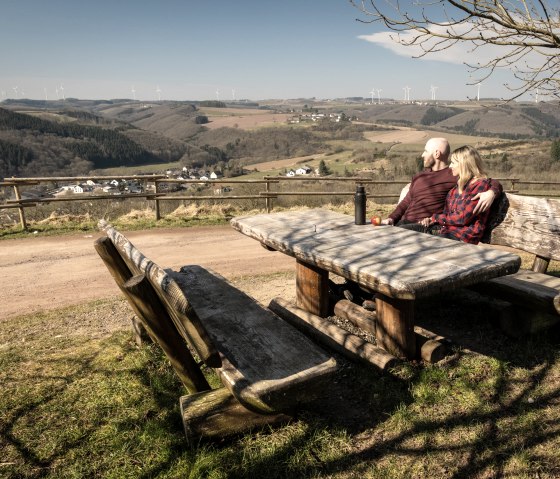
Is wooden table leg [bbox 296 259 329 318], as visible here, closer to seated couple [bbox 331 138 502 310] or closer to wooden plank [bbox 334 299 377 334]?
wooden plank [bbox 334 299 377 334]

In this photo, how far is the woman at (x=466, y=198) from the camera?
3695 mm

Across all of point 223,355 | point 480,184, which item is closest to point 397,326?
point 223,355

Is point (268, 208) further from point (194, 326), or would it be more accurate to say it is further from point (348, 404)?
point (194, 326)

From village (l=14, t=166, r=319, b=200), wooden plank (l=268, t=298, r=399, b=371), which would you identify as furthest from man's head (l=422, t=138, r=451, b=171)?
village (l=14, t=166, r=319, b=200)

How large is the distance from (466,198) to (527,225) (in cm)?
54

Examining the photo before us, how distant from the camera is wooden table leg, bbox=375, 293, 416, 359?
9.55 feet

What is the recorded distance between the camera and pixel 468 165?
12.2 feet

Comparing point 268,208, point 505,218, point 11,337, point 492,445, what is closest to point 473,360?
point 492,445

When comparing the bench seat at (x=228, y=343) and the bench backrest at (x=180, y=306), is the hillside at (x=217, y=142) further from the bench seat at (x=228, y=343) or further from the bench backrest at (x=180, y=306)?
the bench backrest at (x=180, y=306)

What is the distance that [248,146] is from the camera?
102 metres

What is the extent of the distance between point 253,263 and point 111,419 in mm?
4236

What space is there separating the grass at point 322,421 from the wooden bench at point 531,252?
0.66 ft

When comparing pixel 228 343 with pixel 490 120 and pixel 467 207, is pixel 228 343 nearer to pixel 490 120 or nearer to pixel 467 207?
pixel 467 207

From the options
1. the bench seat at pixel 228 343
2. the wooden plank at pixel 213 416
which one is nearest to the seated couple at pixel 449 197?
the bench seat at pixel 228 343
